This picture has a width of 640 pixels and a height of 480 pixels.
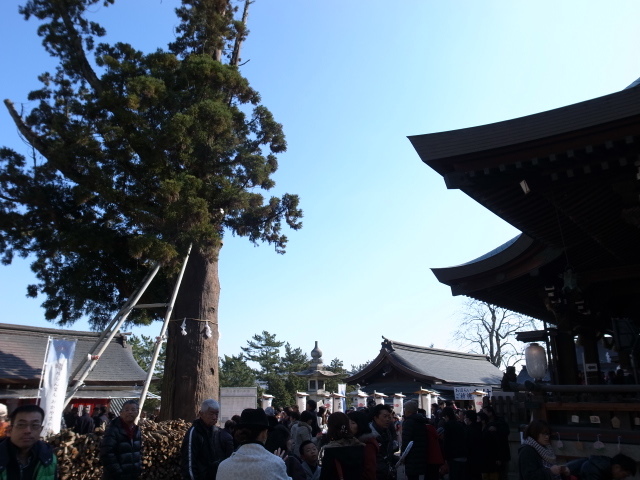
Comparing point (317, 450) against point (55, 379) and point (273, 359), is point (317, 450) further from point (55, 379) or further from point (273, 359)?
point (273, 359)

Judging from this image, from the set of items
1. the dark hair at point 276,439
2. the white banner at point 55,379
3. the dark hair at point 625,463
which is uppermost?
the white banner at point 55,379

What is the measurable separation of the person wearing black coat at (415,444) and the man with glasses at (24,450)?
4.05 metres

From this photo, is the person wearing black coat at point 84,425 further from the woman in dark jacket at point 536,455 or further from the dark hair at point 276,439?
the woman in dark jacket at point 536,455

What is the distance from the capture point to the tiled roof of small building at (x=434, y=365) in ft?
85.9

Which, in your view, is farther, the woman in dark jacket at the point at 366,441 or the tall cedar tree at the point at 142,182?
the tall cedar tree at the point at 142,182

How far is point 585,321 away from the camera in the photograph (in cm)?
979

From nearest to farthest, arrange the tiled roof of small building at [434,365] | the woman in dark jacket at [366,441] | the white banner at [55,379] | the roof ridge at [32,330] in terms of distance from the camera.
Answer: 1. the woman in dark jacket at [366,441]
2. the white banner at [55,379]
3. the roof ridge at [32,330]
4. the tiled roof of small building at [434,365]

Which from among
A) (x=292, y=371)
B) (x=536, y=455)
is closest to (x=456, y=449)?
(x=536, y=455)

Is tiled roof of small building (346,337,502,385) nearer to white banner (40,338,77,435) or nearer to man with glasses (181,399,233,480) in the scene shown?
white banner (40,338,77,435)

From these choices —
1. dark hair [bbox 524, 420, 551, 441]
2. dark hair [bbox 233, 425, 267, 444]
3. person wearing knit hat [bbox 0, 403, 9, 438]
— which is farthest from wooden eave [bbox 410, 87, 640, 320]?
person wearing knit hat [bbox 0, 403, 9, 438]

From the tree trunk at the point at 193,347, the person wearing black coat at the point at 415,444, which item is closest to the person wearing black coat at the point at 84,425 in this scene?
the tree trunk at the point at 193,347

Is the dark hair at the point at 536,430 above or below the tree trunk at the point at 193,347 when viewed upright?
below

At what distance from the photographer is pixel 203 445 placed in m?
4.81

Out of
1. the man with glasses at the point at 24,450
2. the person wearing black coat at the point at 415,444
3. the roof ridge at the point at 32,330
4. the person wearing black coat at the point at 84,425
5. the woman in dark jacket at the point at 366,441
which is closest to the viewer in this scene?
the man with glasses at the point at 24,450
